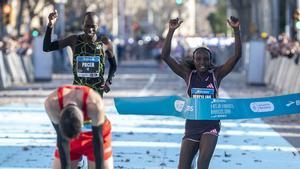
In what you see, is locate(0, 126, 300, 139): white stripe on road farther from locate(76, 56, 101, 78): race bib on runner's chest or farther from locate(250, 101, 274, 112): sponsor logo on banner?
locate(250, 101, 274, 112): sponsor logo on banner

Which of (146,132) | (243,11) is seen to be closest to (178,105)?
(146,132)

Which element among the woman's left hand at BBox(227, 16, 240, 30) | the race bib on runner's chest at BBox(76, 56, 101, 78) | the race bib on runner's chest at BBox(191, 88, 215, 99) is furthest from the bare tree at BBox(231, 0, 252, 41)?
the race bib on runner's chest at BBox(191, 88, 215, 99)

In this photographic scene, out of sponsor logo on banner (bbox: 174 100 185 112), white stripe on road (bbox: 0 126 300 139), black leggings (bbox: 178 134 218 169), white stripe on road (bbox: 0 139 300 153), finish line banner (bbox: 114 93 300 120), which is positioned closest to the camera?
black leggings (bbox: 178 134 218 169)

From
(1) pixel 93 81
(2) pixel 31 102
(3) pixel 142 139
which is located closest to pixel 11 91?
(2) pixel 31 102

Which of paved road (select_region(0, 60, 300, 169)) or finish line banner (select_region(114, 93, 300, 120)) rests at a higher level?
finish line banner (select_region(114, 93, 300, 120))

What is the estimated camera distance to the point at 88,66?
995 cm

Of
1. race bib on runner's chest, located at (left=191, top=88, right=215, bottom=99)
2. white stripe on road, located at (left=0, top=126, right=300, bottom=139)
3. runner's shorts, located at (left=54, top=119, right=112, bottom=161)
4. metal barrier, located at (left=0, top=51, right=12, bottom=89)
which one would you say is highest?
race bib on runner's chest, located at (left=191, top=88, right=215, bottom=99)

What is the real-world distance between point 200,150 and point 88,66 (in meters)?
1.93

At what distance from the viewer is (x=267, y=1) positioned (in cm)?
4975

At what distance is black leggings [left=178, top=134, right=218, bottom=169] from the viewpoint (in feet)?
28.0

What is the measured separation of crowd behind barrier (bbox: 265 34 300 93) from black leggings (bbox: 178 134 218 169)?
15.0 meters

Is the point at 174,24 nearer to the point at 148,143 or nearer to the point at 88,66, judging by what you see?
the point at 88,66

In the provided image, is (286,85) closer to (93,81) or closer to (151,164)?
(151,164)

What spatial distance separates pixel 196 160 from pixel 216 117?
575 millimetres
